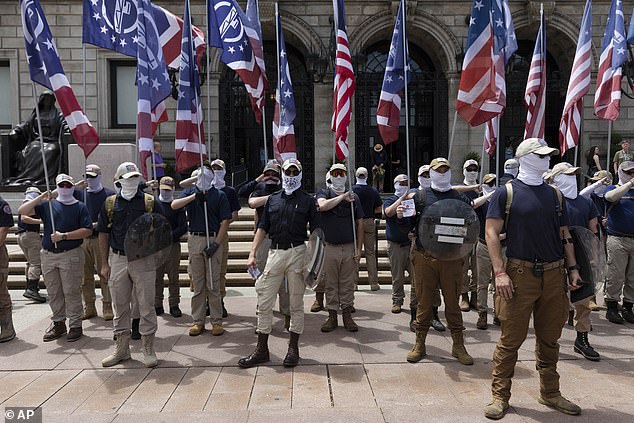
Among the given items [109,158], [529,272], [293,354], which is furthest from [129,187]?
[109,158]

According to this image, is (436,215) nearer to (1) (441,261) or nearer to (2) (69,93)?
(1) (441,261)

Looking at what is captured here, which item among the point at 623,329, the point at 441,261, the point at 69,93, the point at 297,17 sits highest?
the point at 297,17

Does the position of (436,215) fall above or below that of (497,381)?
above

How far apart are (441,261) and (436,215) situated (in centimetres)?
56

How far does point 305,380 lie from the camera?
17.1 feet

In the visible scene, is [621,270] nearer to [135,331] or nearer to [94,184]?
[135,331]

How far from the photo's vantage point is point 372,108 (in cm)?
1844

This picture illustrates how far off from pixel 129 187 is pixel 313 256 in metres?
2.29

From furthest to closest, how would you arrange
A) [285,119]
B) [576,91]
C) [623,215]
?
[576,91]
[285,119]
[623,215]

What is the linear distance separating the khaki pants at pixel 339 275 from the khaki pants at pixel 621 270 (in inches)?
151

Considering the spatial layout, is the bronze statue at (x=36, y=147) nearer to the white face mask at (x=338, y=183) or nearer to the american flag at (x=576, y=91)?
the white face mask at (x=338, y=183)

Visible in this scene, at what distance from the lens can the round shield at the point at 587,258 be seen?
4734mm

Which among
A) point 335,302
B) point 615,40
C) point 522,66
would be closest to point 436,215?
point 335,302

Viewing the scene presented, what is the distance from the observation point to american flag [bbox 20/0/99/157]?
6.93 meters
